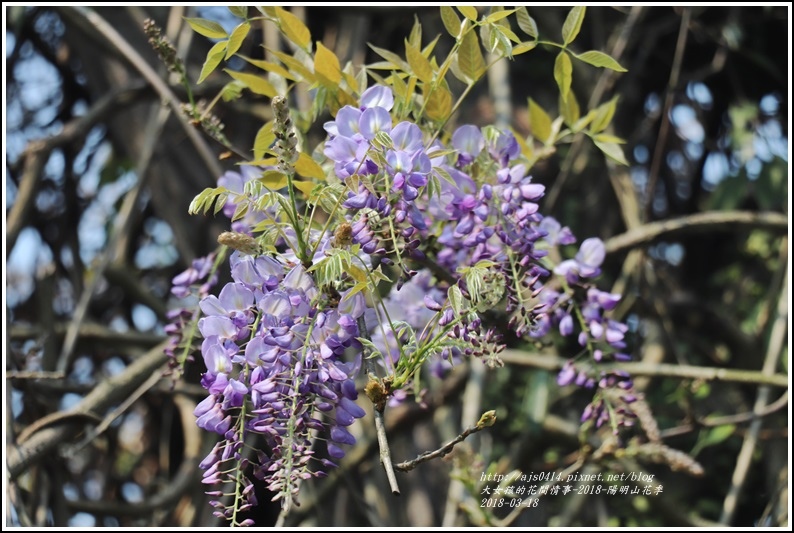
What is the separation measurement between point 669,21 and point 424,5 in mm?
597

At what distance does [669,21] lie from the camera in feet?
7.06

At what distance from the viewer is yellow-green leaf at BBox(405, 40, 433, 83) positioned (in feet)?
2.86

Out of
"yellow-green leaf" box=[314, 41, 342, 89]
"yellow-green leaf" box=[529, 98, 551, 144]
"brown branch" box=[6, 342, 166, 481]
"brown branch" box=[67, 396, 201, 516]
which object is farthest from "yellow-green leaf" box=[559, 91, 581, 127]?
"brown branch" box=[67, 396, 201, 516]

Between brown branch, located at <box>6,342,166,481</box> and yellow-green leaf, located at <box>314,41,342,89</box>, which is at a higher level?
yellow-green leaf, located at <box>314,41,342,89</box>

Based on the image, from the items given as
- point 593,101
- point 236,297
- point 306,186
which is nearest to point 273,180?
point 306,186

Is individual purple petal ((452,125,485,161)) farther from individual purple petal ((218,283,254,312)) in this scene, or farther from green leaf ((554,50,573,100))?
individual purple petal ((218,283,254,312))

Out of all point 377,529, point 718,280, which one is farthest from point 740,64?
point 377,529

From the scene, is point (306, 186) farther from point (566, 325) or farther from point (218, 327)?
point (566, 325)

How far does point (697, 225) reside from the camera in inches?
60.4

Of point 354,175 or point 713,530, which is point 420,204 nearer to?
point 354,175

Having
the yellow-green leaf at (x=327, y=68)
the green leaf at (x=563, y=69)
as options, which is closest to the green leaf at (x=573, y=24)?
the green leaf at (x=563, y=69)

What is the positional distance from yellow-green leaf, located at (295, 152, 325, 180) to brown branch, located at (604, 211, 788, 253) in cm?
84

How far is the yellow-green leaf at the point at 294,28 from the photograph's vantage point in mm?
931

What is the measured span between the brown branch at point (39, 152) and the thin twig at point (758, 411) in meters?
1.28
